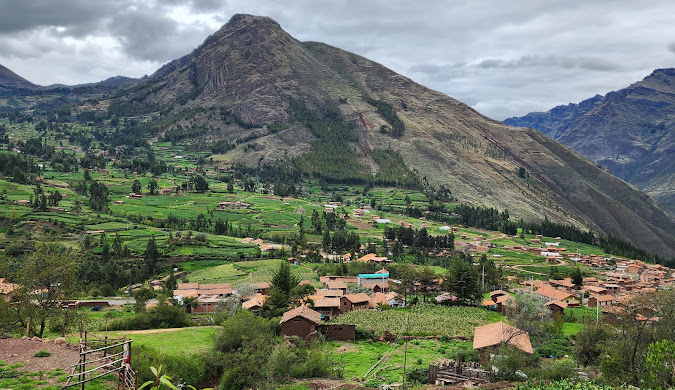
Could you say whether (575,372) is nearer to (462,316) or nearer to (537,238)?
(462,316)

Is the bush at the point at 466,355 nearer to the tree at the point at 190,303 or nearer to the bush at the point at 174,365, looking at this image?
the bush at the point at 174,365

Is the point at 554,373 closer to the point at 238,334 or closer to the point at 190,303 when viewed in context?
the point at 238,334

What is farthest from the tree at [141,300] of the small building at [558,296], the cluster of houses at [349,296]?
the small building at [558,296]

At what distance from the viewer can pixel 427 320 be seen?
5156 cm

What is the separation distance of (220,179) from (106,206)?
6072cm

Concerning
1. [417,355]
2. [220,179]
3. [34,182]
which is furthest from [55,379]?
[220,179]

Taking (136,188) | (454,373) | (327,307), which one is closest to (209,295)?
(327,307)

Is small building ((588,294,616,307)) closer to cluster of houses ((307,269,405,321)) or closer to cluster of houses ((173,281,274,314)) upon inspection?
cluster of houses ((307,269,405,321))

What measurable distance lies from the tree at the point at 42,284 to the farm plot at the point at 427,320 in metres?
26.2

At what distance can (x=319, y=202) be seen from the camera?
15400 centimetres

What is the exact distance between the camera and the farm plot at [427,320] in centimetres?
4683

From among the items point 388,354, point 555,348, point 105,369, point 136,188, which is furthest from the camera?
point 136,188

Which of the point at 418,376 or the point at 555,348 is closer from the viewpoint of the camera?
the point at 418,376

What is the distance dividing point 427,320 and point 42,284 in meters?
36.6
